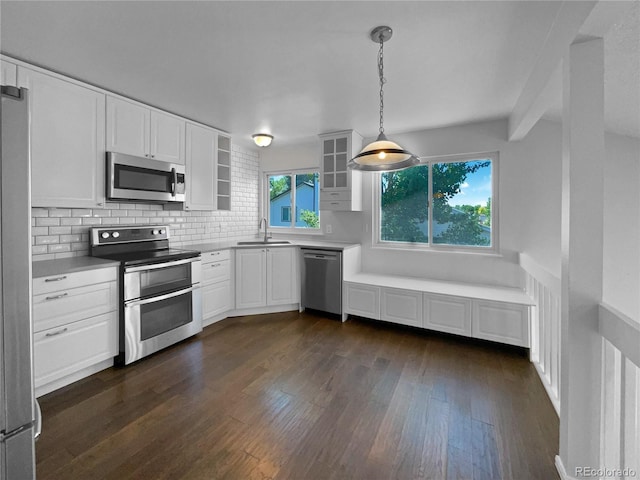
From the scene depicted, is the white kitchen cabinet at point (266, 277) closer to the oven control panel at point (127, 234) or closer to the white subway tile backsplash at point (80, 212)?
the oven control panel at point (127, 234)

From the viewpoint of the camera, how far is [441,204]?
3.82 metres

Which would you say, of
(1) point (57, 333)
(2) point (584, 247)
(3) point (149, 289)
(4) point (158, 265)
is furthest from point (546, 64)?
(1) point (57, 333)

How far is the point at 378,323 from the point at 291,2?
3275 mm

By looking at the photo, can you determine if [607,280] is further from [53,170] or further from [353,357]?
[53,170]

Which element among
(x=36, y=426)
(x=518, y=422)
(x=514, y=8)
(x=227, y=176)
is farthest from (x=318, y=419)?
(x=227, y=176)

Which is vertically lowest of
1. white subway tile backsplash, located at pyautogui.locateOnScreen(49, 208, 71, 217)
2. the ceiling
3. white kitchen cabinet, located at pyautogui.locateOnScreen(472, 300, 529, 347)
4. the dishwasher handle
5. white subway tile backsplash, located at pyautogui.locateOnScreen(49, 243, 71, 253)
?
white kitchen cabinet, located at pyautogui.locateOnScreen(472, 300, 529, 347)

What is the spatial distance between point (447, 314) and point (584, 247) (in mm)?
1864

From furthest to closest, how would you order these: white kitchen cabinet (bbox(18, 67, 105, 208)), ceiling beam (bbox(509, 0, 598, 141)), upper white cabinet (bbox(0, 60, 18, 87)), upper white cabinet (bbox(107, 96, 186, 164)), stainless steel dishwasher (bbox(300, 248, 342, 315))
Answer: stainless steel dishwasher (bbox(300, 248, 342, 315))
upper white cabinet (bbox(107, 96, 186, 164))
white kitchen cabinet (bbox(18, 67, 105, 208))
upper white cabinet (bbox(0, 60, 18, 87))
ceiling beam (bbox(509, 0, 598, 141))

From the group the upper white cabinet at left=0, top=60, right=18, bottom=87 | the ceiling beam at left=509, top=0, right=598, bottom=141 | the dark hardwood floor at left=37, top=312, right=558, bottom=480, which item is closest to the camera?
the ceiling beam at left=509, top=0, right=598, bottom=141

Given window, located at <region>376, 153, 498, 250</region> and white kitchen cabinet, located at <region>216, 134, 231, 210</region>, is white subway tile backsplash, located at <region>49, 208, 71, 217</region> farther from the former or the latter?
window, located at <region>376, 153, 498, 250</region>

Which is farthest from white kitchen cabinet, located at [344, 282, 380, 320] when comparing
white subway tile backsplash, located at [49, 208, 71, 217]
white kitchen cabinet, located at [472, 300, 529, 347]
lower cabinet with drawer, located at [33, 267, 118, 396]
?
white subway tile backsplash, located at [49, 208, 71, 217]

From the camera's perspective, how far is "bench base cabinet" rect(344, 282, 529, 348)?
9.28 ft

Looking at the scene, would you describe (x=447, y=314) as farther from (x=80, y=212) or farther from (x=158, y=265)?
(x=80, y=212)

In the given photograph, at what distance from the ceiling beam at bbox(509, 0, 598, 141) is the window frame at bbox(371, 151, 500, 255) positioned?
486 mm
